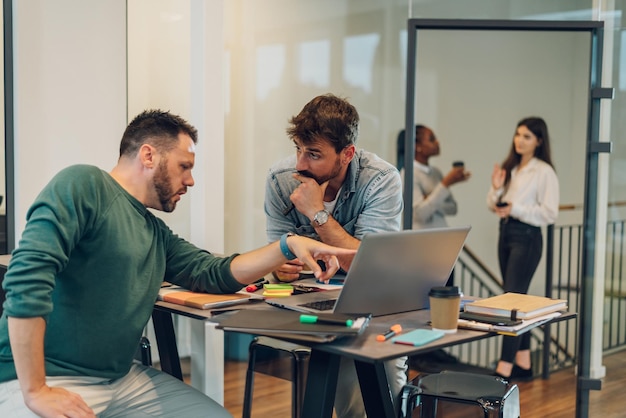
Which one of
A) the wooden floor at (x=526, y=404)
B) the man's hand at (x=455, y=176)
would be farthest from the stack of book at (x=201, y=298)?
the man's hand at (x=455, y=176)

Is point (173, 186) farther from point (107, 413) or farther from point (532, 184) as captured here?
point (532, 184)

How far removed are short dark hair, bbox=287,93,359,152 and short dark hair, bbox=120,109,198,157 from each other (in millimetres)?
445

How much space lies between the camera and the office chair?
2.10 m

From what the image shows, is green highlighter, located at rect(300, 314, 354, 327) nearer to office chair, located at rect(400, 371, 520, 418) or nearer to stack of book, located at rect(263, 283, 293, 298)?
stack of book, located at rect(263, 283, 293, 298)

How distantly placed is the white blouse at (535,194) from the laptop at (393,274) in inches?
105

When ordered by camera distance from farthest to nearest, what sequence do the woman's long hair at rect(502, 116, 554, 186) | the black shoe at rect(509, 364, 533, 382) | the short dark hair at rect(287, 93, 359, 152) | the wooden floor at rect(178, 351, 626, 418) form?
the woman's long hair at rect(502, 116, 554, 186) < the black shoe at rect(509, 364, 533, 382) < the wooden floor at rect(178, 351, 626, 418) < the short dark hair at rect(287, 93, 359, 152)

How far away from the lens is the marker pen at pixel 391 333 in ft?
5.72

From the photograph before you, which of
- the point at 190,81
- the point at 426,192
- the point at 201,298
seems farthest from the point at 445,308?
the point at 426,192

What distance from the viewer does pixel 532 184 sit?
15.2ft

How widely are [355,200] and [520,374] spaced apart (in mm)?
2398

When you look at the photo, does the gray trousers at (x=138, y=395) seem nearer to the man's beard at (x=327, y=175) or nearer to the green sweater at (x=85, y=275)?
the green sweater at (x=85, y=275)

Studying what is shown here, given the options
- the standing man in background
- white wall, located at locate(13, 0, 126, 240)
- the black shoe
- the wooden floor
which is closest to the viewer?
white wall, located at locate(13, 0, 126, 240)

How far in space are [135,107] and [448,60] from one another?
11.0ft

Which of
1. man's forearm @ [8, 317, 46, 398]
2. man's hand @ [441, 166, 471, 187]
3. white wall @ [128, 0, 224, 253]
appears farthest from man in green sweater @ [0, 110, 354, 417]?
man's hand @ [441, 166, 471, 187]
